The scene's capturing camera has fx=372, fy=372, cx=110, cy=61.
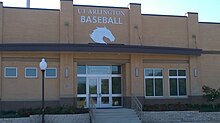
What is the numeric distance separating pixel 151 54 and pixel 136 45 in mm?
1904

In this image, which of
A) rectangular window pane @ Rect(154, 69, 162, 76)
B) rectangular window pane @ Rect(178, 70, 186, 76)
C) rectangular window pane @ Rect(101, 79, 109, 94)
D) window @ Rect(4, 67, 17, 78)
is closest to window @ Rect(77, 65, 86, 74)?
rectangular window pane @ Rect(101, 79, 109, 94)

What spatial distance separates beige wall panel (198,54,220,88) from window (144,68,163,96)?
3.97 m

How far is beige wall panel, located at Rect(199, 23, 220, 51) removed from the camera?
109ft

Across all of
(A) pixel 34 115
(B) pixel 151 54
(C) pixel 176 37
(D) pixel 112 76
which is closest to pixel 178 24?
(C) pixel 176 37

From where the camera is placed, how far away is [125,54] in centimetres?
3020

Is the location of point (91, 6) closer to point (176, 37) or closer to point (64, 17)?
point (64, 17)

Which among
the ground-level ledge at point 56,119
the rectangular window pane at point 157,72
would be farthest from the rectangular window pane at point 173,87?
the ground-level ledge at point 56,119

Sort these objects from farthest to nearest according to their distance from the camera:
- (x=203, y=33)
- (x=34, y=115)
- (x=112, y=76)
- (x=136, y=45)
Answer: (x=203, y=33) < (x=112, y=76) < (x=136, y=45) < (x=34, y=115)

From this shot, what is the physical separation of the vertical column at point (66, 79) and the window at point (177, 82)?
8.77m

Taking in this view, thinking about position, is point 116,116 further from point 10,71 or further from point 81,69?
point 10,71

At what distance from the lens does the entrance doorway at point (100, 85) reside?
99.0 feet

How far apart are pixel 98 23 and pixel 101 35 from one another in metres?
1.04

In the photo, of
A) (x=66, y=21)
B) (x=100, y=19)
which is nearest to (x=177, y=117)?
(x=100, y=19)

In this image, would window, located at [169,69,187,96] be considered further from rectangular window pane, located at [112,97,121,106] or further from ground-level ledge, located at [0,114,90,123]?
ground-level ledge, located at [0,114,90,123]
